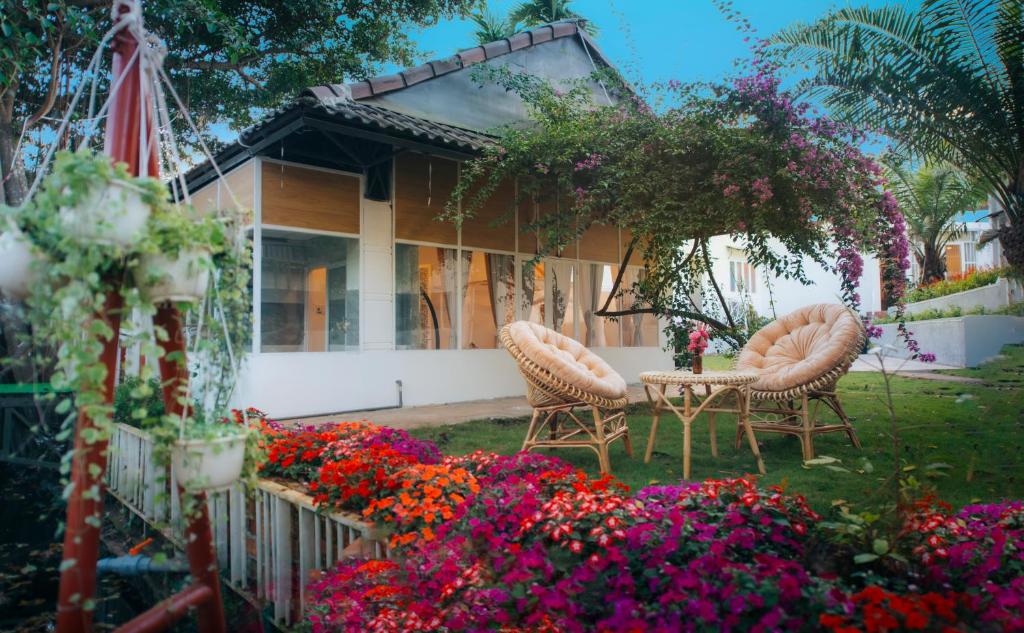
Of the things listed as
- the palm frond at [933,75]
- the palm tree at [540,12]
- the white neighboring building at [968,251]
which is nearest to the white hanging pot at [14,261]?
the palm frond at [933,75]

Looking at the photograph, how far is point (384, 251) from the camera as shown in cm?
726

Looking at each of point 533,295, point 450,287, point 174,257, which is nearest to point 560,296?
point 533,295

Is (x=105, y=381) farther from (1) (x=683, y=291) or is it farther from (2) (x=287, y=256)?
(1) (x=683, y=291)

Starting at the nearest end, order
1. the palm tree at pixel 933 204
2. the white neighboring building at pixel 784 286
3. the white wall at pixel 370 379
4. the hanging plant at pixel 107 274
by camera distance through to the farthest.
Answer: the hanging plant at pixel 107 274 < the white wall at pixel 370 379 < the palm tree at pixel 933 204 < the white neighboring building at pixel 784 286

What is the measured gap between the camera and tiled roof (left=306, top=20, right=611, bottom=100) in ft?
21.7

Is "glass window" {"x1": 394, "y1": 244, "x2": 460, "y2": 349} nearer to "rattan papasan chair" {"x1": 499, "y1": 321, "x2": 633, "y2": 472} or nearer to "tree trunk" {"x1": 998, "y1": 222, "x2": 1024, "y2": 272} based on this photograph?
"rattan papasan chair" {"x1": 499, "y1": 321, "x2": 633, "y2": 472}

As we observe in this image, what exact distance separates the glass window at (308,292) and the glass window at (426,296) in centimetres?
56

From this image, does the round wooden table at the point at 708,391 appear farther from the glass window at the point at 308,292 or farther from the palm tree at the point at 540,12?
the palm tree at the point at 540,12

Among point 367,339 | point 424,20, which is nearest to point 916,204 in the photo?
point 424,20

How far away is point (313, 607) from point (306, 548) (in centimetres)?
56

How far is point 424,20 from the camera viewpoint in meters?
10.1

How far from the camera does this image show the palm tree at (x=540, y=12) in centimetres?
1734

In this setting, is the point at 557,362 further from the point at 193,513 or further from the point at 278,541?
the point at 193,513

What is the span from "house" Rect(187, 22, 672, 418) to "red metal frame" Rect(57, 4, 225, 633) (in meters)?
4.10
